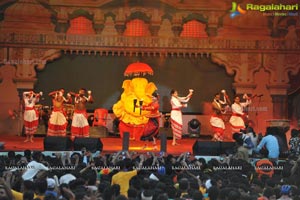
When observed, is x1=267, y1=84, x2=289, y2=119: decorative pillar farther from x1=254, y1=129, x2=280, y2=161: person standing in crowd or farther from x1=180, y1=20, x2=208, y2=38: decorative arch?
x1=254, y1=129, x2=280, y2=161: person standing in crowd

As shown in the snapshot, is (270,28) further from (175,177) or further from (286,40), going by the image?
(175,177)

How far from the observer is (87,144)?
11141 millimetres

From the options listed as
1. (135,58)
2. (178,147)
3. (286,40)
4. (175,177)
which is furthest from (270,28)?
(175,177)

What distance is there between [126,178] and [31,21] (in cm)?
1145

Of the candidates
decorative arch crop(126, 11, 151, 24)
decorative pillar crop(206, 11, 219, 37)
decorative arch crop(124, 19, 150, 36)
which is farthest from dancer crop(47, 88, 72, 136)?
decorative pillar crop(206, 11, 219, 37)

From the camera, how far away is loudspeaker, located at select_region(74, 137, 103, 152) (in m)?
11.0

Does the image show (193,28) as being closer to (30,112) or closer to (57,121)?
(57,121)

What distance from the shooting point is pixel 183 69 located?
55.9 feet

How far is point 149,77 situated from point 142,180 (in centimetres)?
1105

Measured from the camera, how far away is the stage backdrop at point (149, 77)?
55.2 feet

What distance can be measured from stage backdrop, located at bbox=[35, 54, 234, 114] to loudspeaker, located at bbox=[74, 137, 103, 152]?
5.57 m

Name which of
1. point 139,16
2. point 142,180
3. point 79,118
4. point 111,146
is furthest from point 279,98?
point 142,180

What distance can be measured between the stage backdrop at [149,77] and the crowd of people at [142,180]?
804cm

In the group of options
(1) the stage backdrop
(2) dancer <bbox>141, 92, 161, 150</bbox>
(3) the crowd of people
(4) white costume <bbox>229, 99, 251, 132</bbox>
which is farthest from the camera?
(1) the stage backdrop
